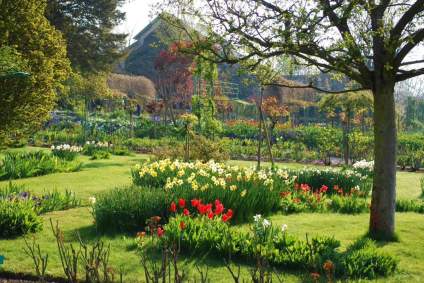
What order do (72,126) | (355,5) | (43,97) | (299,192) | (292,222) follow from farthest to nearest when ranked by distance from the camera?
(72,126) < (43,97) < (299,192) < (292,222) < (355,5)

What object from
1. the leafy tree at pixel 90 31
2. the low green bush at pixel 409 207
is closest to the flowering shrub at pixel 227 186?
the low green bush at pixel 409 207

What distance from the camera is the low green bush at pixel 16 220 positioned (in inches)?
279

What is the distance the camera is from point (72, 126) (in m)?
29.6

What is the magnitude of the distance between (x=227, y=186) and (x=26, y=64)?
4.91 meters

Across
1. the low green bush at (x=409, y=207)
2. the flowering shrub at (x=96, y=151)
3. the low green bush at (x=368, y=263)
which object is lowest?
the low green bush at (x=368, y=263)

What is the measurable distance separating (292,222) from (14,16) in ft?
24.1

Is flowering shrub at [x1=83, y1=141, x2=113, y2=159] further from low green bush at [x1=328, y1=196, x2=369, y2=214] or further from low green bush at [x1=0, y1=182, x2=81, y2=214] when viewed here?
low green bush at [x1=328, y1=196, x2=369, y2=214]

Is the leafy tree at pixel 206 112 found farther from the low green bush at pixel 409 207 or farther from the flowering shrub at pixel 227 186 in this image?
the low green bush at pixel 409 207

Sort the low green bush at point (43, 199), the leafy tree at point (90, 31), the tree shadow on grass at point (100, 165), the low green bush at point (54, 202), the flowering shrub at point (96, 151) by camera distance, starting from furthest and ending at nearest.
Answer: the leafy tree at point (90, 31), the flowering shrub at point (96, 151), the tree shadow on grass at point (100, 165), the low green bush at point (54, 202), the low green bush at point (43, 199)

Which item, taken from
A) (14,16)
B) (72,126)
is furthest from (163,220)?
(72,126)

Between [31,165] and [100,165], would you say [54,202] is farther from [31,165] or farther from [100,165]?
[100,165]

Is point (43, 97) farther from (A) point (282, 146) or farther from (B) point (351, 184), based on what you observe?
(A) point (282, 146)

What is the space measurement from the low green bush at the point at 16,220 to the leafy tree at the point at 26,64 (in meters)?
3.28

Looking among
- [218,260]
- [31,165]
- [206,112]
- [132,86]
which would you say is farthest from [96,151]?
[132,86]
